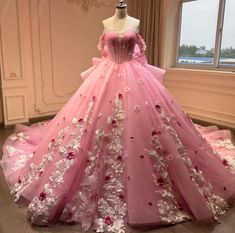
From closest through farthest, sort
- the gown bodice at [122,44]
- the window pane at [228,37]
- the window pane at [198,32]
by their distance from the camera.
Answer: the gown bodice at [122,44]
the window pane at [228,37]
the window pane at [198,32]

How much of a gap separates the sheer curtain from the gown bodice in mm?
2488

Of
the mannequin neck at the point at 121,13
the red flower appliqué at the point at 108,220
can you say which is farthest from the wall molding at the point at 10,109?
the red flower appliqué at the point at 108,220

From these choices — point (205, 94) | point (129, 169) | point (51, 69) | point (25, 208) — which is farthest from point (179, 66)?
point (25, 208)

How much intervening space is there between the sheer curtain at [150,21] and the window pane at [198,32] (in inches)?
18.7

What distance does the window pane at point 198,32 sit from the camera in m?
4.18

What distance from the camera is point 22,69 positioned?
12.3 feet

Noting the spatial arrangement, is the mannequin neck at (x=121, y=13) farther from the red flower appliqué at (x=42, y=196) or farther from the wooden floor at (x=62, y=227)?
the wooden floor at (x=62, y=227)

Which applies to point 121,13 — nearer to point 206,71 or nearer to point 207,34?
point 206,71

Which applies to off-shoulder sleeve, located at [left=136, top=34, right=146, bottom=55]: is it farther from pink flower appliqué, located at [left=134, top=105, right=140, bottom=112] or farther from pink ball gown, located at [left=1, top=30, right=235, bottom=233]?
pink flower appliqué, located at [left=134, top=105, right=140, bottom=112]

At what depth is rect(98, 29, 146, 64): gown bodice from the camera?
6.90 ft

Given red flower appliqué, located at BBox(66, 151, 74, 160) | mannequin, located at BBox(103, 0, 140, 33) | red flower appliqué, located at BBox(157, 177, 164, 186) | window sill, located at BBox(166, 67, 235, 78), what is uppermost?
mannequin, located at BBox(103, 0, 140, 33)

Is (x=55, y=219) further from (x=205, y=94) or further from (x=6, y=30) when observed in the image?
(x=205, y=94)

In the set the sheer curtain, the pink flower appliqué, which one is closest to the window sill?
the sheer curtain

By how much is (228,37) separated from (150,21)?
1.33 metres
